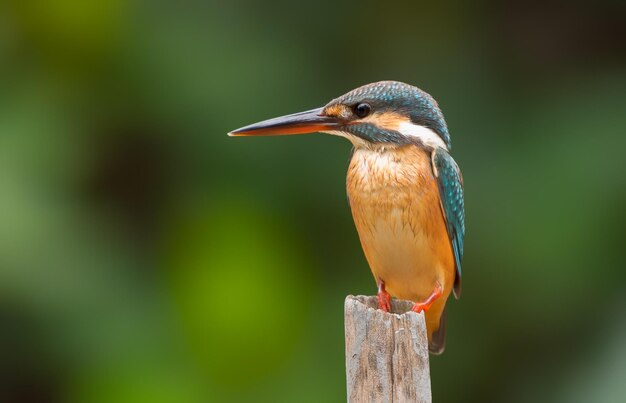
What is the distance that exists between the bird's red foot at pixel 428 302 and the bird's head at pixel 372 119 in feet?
1.66

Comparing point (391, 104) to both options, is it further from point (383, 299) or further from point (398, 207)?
point (383, 299)

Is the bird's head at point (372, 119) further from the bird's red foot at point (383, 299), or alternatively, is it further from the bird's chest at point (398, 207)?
the bird's red foot at point (383, 299)

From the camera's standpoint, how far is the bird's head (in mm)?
3619

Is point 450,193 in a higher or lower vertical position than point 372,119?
lower

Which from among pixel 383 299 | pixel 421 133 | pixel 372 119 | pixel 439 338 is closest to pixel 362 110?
pixel 372 119

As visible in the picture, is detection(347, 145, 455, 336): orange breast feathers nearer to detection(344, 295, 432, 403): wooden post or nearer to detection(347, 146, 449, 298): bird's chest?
detection(347, 146, 449, 298): bird's chest

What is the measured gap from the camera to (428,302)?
3.68 meters

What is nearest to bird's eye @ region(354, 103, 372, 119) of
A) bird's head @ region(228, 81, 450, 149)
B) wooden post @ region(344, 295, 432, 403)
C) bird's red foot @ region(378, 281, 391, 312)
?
bird's head @ region(228, 81, 450, 149)

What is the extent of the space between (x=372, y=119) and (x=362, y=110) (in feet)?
0.15

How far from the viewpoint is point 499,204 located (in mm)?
5363

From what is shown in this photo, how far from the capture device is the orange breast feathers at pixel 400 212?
11.8 feet

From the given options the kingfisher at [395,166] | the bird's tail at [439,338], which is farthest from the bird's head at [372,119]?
the bird's tail at [439,338]

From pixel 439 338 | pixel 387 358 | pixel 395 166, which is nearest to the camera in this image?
pixel 387 358

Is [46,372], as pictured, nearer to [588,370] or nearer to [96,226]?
[96,226]
